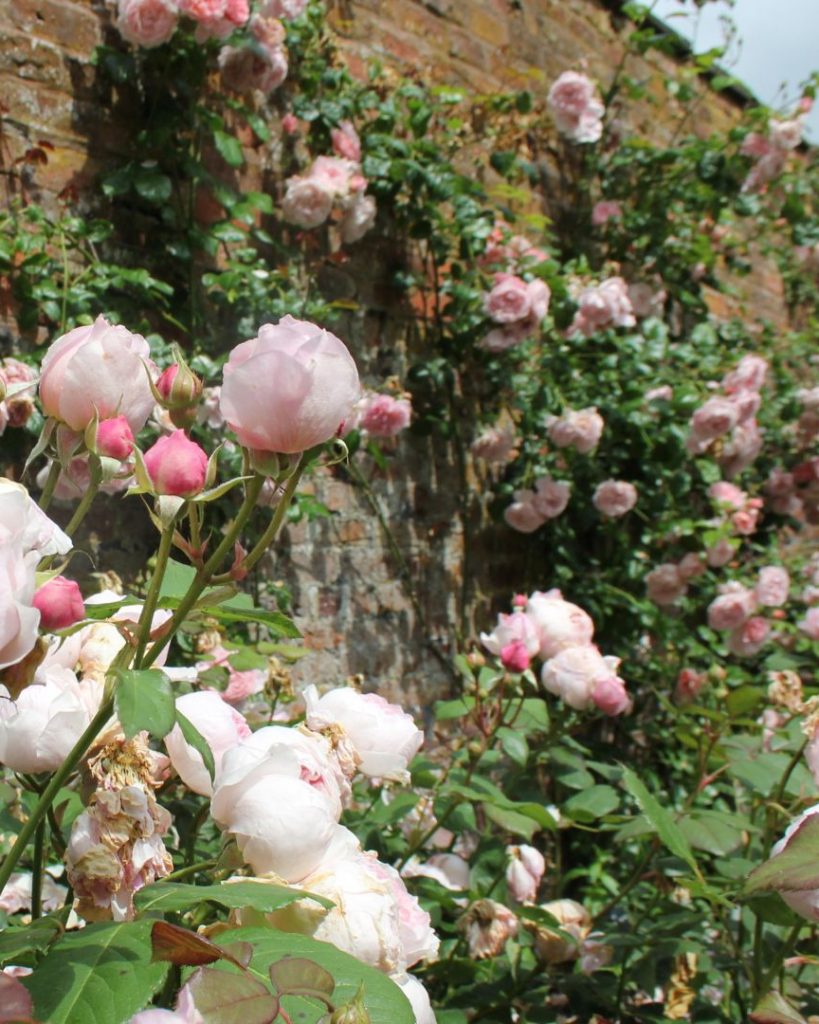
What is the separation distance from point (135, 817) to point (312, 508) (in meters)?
1.68

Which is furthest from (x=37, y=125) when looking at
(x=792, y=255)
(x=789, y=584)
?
(x=792, y=255)

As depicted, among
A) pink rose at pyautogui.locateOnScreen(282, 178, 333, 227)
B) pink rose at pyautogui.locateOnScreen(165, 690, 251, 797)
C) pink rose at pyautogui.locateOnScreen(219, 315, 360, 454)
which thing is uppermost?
pink rose at pyautogui.locateOnScreen(282, 178, 333, 227)

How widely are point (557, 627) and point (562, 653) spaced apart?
4 cm

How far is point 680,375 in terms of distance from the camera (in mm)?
3158

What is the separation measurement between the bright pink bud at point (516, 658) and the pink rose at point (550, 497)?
62.3 inches

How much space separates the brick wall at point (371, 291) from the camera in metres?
1.97

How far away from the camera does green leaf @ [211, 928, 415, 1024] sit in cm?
46

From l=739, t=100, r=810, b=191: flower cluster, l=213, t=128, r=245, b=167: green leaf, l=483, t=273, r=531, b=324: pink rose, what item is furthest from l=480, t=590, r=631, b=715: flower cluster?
l=739, t=100, r=810, b=191: flower cluster

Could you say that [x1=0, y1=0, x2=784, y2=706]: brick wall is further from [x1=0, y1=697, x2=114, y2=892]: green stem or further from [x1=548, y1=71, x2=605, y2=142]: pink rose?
[x1=0, y1=697, x2=114, y2=892]: green stem

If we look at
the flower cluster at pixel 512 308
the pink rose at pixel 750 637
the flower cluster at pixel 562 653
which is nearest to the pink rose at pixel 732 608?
the pink rose at pixel 750 637

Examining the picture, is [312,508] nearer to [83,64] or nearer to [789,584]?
[83,64]

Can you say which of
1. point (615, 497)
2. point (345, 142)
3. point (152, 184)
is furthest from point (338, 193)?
point (615, 497)

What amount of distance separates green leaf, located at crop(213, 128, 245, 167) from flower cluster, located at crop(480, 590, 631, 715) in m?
1.27

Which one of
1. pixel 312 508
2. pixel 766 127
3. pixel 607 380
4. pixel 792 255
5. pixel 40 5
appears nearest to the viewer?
pixel 40 5
